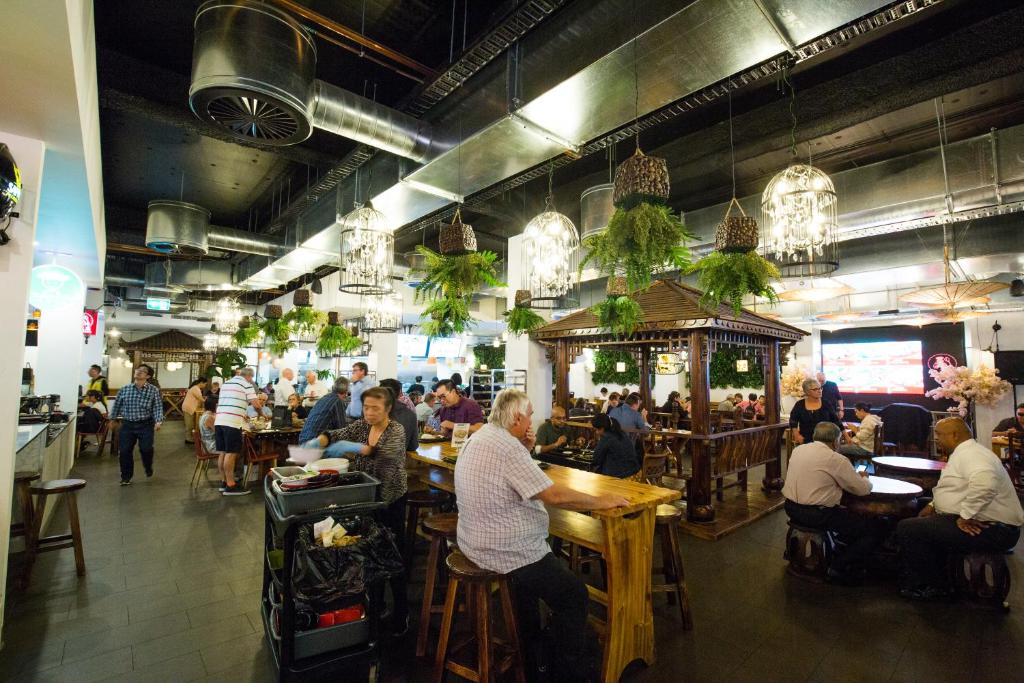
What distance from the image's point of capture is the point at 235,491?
6.77 metres

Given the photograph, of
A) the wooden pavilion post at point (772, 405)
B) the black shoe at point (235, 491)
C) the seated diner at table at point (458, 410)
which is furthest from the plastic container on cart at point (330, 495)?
the wooden pavilion post at point (772, 405)

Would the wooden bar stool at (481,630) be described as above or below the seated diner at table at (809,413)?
below

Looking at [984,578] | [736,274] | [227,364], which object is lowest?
[984,578]

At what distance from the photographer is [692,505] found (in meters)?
5.54

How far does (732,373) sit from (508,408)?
1352 cm

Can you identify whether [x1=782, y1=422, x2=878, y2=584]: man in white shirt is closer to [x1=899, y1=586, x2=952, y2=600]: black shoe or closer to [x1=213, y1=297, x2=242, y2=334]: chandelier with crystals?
[x1=899, y1=586, x2=952, y2=600]: black shoe

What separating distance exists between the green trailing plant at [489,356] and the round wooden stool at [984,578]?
18.4m

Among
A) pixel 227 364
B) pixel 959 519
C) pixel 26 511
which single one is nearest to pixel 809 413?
pixel 959 519

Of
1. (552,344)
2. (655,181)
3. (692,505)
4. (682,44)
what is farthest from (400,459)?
(552,344)

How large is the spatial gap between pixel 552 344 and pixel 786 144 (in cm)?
412

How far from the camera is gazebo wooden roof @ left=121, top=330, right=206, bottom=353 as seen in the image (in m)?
19.6

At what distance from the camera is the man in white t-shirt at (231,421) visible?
6.59 m

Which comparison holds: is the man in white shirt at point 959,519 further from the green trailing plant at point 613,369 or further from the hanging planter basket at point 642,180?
the green trailing plant at point 613,369

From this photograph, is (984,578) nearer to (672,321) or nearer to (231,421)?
(672,321)
